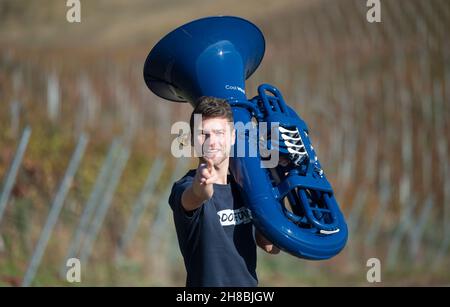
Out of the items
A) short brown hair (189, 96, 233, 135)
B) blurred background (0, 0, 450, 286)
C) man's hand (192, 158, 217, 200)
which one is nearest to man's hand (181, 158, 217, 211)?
man's hand (192, 158, 217, 200)

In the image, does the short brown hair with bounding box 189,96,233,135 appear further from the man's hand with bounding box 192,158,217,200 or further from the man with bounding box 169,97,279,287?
the man's hand with bounding box 192,158,217,200

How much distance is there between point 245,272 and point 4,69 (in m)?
8.73

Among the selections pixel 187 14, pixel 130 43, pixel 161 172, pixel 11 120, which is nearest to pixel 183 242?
pixel 11 120

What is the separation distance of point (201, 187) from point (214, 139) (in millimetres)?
300

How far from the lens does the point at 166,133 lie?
13125 millimetres

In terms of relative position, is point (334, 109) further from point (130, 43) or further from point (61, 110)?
point (61, 110)

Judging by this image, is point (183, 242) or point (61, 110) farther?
point (61, 110)

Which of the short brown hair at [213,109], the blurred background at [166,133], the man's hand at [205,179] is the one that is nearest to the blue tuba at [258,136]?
the short brown hair at [213,109]

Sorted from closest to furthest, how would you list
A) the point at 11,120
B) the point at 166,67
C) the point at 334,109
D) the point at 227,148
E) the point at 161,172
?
the point at 227,148 < the point at 166,67 < the point at 11,120 < the point at 161,172 < the point at 334,109

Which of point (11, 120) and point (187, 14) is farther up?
point (187, 14)

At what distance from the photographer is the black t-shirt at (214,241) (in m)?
3.84

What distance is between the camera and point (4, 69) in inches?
470

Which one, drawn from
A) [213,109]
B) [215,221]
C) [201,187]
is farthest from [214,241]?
[213,109]

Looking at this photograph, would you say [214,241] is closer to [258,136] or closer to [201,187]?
[201,187]
